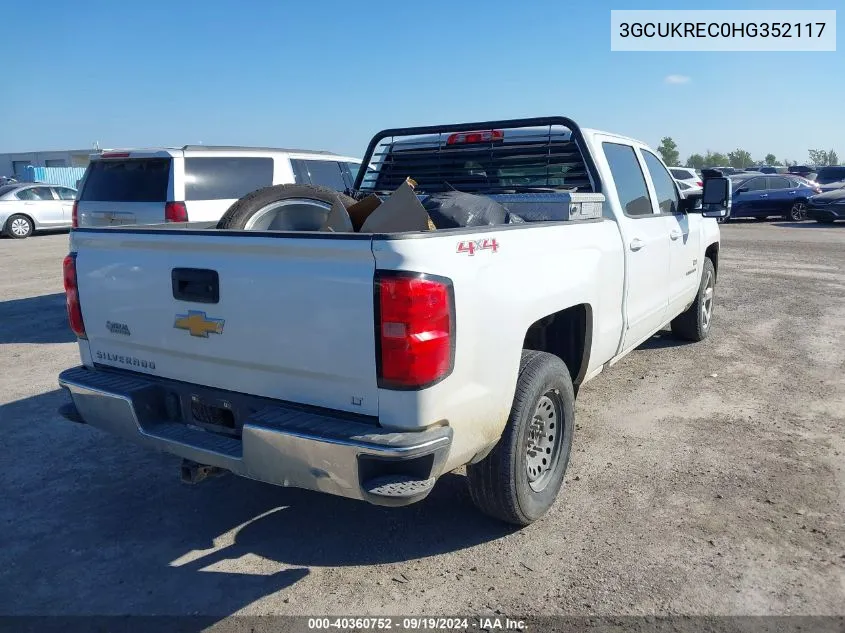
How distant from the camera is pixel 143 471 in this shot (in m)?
4.27

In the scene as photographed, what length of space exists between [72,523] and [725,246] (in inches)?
608

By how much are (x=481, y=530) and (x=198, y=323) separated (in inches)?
68.0

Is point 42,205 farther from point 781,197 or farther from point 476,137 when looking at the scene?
point 781,197

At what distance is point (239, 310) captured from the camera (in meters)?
2.92

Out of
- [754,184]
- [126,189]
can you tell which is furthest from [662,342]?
[754,184]

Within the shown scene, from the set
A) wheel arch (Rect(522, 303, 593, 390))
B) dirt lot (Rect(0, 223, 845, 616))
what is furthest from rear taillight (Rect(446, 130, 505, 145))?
dirt lot (Rect(0, 223, 845, 616))

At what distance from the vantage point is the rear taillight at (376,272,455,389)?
2.55 m

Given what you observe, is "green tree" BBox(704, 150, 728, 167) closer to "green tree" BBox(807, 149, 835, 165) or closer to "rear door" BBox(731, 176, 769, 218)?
"green tree" BBox(807, 149, 835, 165)

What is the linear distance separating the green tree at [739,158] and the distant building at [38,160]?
84.4 m

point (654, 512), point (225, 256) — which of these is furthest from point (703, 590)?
point (225, 256)

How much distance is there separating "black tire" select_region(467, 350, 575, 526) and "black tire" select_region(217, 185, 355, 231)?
1.65 metres

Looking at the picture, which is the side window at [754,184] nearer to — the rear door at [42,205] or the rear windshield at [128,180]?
the rear windshield at [128,180]

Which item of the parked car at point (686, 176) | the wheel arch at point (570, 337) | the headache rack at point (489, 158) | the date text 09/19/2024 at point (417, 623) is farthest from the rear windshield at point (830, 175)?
the date text 09/19/2024 at point (417, 623)

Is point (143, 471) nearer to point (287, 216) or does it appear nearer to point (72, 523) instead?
point (72, 523)
